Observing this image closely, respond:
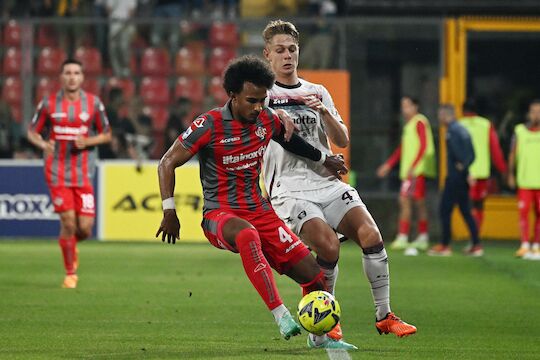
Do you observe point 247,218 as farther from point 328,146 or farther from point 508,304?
point 508,304

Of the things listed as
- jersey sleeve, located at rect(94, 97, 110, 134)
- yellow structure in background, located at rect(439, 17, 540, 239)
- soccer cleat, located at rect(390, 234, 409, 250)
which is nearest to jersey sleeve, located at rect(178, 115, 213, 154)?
jersey sleeve, located at rect(94, 97, 110, 134)

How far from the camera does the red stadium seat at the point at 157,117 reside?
20109 millimetres

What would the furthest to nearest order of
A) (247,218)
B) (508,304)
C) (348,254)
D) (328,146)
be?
1. (348,254)
2. (508,304)
3. (328,146)
4. (247,218)

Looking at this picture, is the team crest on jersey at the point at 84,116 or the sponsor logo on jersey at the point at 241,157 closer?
the sponsor logo on jersey at the point at 241,157

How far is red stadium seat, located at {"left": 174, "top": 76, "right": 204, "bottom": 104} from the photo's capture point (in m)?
20.3

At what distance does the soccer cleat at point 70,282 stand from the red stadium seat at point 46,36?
8411mm

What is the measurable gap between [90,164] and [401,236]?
21.5 ft

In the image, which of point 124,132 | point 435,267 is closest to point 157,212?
point 124,132

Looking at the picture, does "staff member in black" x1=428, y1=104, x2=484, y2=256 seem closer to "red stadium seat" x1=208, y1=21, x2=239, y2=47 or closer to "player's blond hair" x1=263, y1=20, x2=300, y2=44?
"red stadium seat" x1=208, y1=21, x2=239, y2=47

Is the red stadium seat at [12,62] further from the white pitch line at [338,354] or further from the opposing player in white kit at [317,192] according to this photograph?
the white pitch line at [338,354]

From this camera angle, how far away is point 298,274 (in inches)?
317

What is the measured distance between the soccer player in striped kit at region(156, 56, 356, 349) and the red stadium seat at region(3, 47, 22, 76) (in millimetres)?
12701

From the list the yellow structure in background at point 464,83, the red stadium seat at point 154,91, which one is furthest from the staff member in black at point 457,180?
the red stadium seat at point 154,91

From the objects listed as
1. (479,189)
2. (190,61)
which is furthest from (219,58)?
(479,189)
